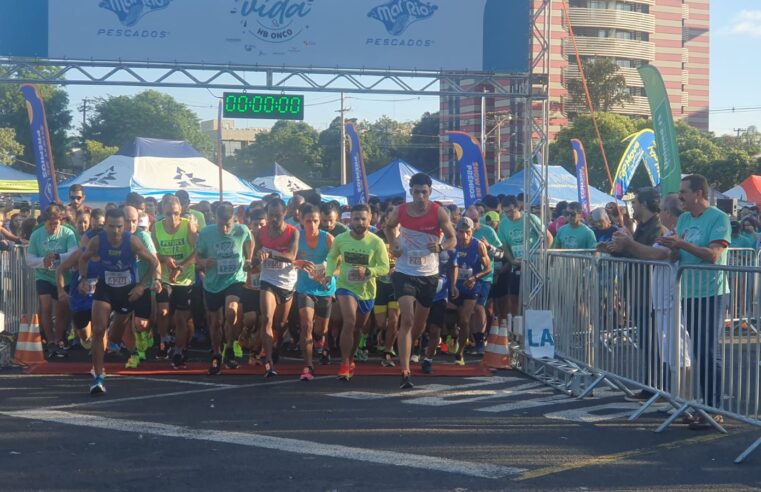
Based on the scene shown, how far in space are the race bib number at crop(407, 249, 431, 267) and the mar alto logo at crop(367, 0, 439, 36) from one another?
13.6ft

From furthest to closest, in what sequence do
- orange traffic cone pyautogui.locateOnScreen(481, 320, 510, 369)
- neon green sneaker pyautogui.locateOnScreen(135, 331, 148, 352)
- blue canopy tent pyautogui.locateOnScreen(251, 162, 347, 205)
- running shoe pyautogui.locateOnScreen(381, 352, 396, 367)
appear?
blue canopy tent pyautogui.locateOnScreen(251, 162, 347, 205) → running shoe pyautogui.locateOnScreen(381, 352, 396, 367) → neon green sneaker pyautogui.locateOnScreen(135, 331, 148, 352) → orange traffic cone pyautogui.locateOnScreen(481, 320, 510, 369)

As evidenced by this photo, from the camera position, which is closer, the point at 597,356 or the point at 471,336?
the point at 597,356

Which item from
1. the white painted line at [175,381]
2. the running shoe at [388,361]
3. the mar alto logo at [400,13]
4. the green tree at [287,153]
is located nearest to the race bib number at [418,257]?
the running shoe at [388,361]

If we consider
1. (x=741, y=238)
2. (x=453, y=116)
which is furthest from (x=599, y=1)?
(x=741, y=238)

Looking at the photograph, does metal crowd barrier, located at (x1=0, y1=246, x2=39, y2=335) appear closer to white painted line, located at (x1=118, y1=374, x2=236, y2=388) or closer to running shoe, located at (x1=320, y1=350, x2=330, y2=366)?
white painted line, located at (x1=118, y1=374, x2=236, y2=388)

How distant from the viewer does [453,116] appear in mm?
91125

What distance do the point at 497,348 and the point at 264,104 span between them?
5.03 meters

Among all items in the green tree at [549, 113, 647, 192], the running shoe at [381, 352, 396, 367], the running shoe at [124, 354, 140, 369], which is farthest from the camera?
the green tree at [549, 113, 647, 192]

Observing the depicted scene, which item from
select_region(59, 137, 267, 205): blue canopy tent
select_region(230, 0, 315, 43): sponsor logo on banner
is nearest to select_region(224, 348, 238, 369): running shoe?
select_region(230, 0, 315, 43): sponsor logo on banner

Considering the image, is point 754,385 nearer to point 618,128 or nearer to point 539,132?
point 539,132

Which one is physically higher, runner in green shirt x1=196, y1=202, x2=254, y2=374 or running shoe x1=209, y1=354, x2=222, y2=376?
runner in green shirt x1=196, y1=202, x2=254, y2=374

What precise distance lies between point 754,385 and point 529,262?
4577mm

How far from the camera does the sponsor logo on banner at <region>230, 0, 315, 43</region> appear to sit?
13.4m

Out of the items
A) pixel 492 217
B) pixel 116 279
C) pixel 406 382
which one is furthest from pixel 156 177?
pixel 406 382
